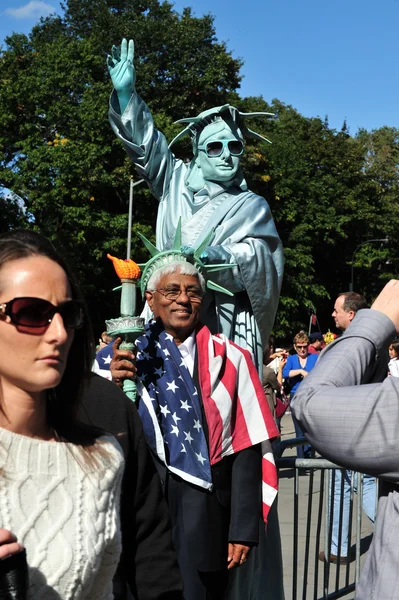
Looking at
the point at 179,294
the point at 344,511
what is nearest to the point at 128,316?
the point at 179,294

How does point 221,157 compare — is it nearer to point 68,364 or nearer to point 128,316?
point 128,316

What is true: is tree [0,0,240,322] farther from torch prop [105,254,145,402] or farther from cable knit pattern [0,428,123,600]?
cable knit pattern [0,428,123,600]

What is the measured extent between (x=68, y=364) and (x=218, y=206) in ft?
11.6

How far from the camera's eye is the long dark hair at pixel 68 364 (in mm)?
1911

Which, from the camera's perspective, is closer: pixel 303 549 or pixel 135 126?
pixel 135 126

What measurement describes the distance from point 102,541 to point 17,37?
32445 millimetres

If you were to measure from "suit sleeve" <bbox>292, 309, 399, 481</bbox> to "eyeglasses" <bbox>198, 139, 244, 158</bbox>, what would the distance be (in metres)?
3.83

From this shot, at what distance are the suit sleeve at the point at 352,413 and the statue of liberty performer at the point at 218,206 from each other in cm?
309

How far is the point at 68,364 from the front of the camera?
2.03 meters

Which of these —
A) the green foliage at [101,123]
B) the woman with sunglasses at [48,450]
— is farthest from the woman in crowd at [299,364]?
the green foliage at [101,123]

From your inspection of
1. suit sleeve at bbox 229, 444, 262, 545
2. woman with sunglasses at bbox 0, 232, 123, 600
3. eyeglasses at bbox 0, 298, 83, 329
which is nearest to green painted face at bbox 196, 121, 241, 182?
suit sleeve at bbox 229, 444, 262, 545

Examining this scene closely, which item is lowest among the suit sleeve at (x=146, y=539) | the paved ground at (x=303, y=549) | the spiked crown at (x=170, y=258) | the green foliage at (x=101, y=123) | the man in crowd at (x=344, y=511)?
the paved ground at (x=303, y=549)

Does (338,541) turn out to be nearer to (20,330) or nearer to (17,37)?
(20,330)

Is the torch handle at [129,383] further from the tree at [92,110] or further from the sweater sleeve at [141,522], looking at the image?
the tree at [92,110]
